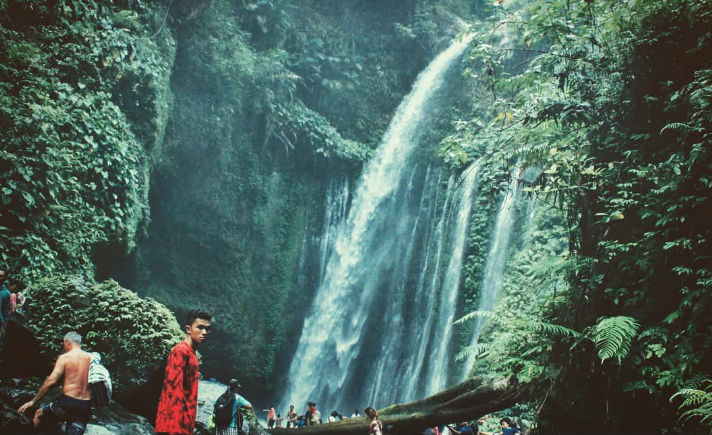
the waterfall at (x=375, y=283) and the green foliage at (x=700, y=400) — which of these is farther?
the waterfall at (x=375, y=283)

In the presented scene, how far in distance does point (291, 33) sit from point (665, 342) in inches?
644

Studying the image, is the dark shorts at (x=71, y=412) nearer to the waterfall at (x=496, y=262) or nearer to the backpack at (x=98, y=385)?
the backpack at (x=98, y=385)

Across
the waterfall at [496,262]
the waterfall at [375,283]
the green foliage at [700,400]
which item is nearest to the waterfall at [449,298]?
the waterfall at [496,262]

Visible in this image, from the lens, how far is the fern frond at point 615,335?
13.8 feet

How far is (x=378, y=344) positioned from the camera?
15.1 meters

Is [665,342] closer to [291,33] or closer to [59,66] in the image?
[59,66]

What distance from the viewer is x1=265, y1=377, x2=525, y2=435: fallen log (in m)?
5.68

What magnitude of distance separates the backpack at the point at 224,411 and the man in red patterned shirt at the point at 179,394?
1571mm

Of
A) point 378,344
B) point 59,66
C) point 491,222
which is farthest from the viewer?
point 378,344

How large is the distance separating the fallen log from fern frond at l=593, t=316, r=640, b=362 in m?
1.48

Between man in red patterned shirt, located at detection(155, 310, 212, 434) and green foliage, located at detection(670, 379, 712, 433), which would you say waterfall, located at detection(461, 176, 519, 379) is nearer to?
green foliage, located at detection(670, 379, 712, 433)

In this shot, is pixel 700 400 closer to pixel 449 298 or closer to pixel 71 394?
pixel 71 394

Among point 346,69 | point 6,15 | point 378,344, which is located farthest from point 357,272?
point 6,15

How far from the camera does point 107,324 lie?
673 cm
